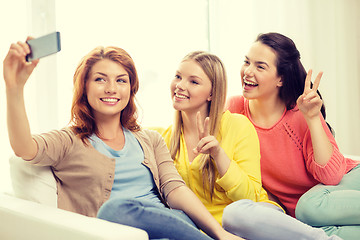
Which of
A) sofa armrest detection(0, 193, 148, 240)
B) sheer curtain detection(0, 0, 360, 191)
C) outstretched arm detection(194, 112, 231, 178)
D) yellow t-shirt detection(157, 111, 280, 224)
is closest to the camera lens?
sofa armrest detection(0, 193, 148, 240)

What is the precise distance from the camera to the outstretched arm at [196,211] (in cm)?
162

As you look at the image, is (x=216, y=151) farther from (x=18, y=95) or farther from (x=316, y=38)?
(x=316, y=38)

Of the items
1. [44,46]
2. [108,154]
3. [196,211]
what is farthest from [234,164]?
[44,46]

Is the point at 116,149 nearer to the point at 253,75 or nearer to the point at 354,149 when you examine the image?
the point at 253,75

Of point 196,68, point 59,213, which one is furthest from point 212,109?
point 59,213

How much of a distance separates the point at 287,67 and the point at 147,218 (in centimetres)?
110

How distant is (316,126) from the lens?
195cm

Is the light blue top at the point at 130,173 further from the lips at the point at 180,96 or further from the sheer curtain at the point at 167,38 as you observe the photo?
the sheer curtain at the point at 167,38

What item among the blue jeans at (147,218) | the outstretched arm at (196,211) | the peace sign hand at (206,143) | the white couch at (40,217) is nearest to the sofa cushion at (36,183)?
the white couch at (40,217)

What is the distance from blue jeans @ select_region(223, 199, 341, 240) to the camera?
1.59 m

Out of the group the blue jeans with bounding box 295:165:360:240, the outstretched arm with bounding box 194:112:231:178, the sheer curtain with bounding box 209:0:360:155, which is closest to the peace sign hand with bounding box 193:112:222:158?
the outstretched arm with bounding box 194:112:231:178

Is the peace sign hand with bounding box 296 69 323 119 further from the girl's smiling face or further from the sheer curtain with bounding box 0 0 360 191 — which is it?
the sheer curtain with bounding box 0 0 360 191

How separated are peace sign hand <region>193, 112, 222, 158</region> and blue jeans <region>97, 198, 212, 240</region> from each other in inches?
Answer: 16.7

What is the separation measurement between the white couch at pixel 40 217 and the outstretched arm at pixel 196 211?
429 mm
